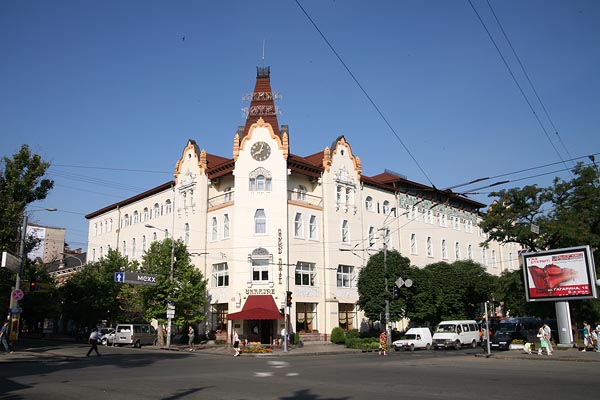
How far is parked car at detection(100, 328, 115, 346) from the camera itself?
46.6m

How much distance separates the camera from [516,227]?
42469 millimetres

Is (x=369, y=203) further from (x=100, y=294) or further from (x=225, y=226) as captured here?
(x=100, y=294)

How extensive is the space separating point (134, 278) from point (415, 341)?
20.7 meters

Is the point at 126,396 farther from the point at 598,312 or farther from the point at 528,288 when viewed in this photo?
the point at 598,312

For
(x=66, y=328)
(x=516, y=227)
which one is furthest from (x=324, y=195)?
(x=66, y=328)

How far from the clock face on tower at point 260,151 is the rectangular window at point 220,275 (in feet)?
32.4

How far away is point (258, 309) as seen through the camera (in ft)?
142

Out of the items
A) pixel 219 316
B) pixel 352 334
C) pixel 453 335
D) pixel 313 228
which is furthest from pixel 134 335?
pixel 453 335

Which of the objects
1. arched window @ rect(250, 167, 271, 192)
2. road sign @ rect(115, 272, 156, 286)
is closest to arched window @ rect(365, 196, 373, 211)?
arched window @ rect(250, 167, 271, 192)

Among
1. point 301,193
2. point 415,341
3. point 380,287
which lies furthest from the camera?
point 301,193

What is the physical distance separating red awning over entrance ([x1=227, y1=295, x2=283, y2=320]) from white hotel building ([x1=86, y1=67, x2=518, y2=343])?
0.28ft

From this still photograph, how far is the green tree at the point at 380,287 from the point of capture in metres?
43.7

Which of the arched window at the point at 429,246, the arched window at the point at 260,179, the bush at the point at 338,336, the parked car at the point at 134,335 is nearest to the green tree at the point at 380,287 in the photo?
the bush at the point at 338,336

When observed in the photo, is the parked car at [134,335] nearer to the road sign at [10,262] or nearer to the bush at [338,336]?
the road sign at [10,262]
